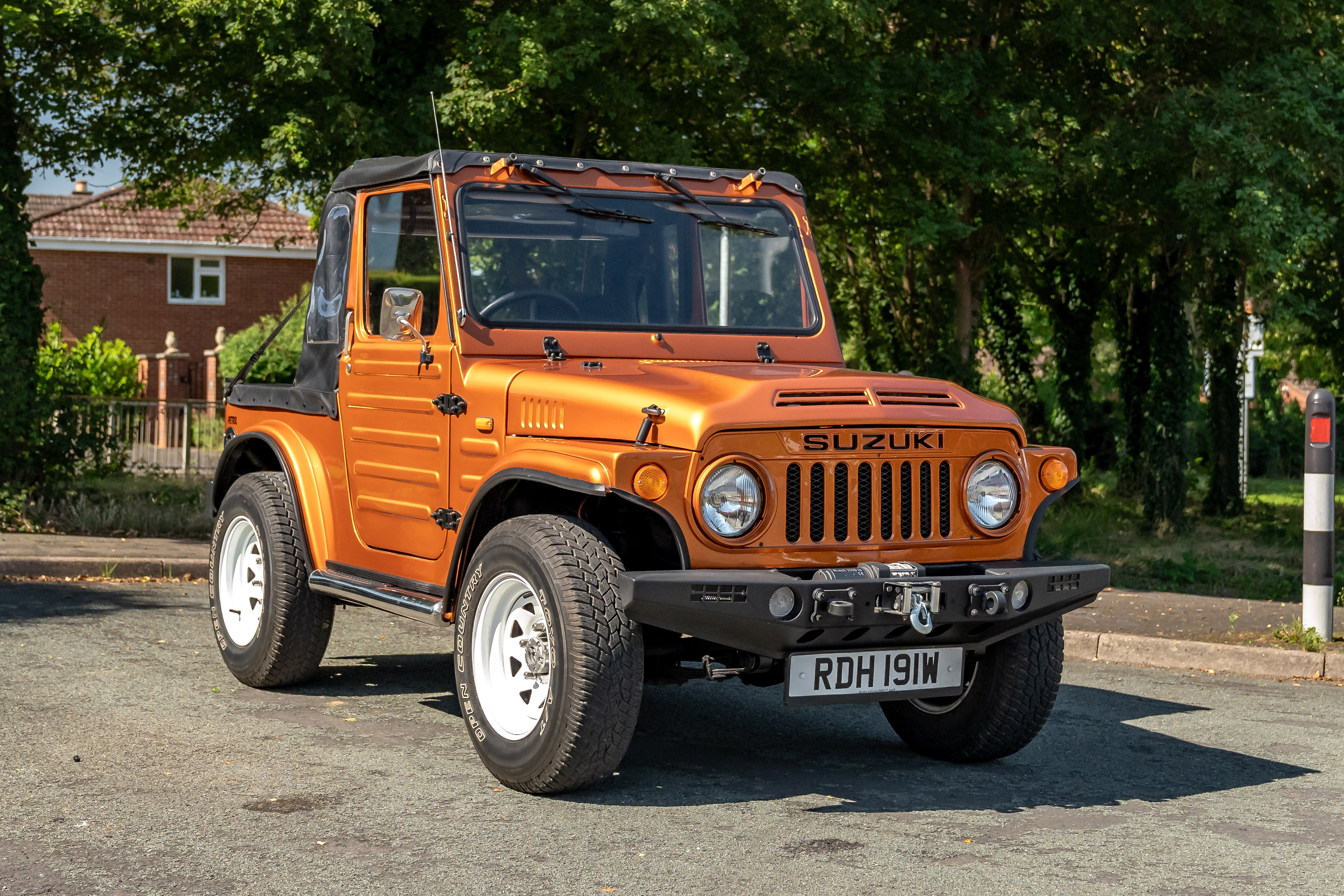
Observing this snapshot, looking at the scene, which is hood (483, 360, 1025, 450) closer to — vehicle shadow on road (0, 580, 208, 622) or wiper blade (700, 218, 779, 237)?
wiper blade (700, 218, 779, 237)

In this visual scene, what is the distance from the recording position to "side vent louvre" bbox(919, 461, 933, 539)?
18.5 ft

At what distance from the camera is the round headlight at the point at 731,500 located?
5.24 metres

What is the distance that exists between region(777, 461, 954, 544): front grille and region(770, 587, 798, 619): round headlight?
328 millimetres

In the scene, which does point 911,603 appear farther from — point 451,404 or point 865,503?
point 451,404

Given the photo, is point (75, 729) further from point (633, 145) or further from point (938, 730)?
point (633, 145)

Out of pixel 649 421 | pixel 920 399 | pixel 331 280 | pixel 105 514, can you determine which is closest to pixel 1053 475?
pixel 920 399

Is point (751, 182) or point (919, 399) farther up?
point (751, 182)

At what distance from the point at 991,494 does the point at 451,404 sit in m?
2.19

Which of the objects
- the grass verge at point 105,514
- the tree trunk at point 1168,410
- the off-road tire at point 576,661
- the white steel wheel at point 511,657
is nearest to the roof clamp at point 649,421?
the off-road tire at point 576,661

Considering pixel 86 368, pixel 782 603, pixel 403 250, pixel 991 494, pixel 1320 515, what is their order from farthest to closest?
pixel 86 368 → pixel 1320 515 → pixel 403 250 → pixel 991 494 → pixel 782 603

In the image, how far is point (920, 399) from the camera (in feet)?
18.5

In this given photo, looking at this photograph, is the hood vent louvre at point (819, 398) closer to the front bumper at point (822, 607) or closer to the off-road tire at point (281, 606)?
the front bumper at point (822, 607)

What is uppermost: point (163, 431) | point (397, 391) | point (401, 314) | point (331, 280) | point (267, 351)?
point (267, 351)

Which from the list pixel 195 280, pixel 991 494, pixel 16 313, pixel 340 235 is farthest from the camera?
pixel 195 280
